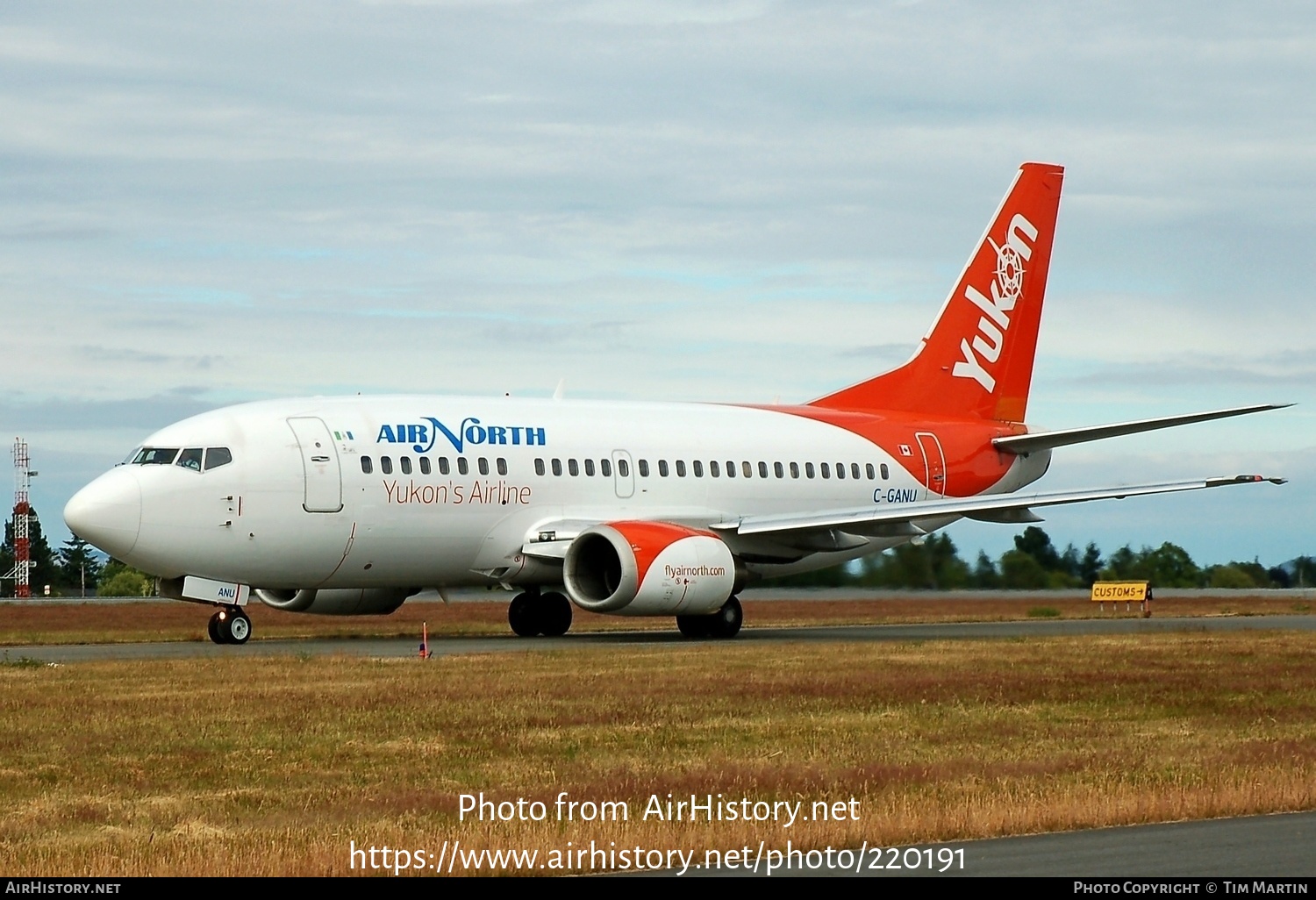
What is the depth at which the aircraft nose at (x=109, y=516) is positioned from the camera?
26953mm

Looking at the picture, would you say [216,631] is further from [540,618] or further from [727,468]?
[727,468]

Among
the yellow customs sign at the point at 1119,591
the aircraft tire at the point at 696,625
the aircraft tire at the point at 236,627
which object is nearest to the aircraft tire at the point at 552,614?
the aircraft tire at the point at 696,625

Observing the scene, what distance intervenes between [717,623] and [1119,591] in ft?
67.5

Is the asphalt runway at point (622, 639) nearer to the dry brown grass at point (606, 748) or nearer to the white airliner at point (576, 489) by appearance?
the white airliner at point (576, 489)

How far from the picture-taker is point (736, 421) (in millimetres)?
34938

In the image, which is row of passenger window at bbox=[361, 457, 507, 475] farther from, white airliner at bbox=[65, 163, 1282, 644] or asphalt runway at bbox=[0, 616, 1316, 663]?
asphalt runway at bbox=[0, 616, 1316, 663]

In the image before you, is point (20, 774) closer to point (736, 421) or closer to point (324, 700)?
point (324, 700)

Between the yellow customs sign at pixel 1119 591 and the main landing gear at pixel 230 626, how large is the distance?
2602cm

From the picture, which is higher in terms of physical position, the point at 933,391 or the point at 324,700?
the point at 933,391

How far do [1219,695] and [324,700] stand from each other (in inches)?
357

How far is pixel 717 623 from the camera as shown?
31141mm

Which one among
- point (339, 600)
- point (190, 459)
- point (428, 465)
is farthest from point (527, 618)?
point (190, 459)

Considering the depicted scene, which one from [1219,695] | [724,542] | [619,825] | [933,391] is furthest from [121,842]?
[933,391]

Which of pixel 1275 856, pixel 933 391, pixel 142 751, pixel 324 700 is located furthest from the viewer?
pixel 933 391
